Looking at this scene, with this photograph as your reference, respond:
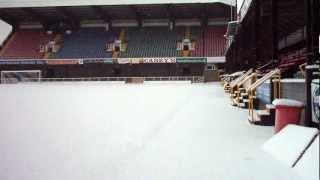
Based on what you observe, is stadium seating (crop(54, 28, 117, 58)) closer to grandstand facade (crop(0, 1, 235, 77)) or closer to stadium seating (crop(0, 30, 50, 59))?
grandstand facade (crop(0, 1, 235, 77))

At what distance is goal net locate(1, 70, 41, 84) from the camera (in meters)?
34.4

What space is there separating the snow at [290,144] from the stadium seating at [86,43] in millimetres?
32797

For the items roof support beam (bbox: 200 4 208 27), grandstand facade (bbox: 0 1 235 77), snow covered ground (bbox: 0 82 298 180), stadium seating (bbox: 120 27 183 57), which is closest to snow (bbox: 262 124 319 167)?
snow covered ground (bbox: 0 82 298 180)

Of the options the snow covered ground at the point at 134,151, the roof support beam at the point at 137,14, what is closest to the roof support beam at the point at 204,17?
the roof support beam at the point at 137,14

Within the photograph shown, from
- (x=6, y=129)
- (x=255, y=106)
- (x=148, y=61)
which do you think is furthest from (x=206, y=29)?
(x=6, y=129)

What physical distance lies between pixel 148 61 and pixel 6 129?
29673 millimetres

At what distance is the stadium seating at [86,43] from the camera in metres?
36.3

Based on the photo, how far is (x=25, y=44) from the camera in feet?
129

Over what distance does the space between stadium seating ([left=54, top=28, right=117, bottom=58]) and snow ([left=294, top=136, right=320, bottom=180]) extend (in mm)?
33609

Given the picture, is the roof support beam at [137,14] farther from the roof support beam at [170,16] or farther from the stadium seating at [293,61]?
the stadium seating at [293,61]

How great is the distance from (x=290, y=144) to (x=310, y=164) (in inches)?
26.9

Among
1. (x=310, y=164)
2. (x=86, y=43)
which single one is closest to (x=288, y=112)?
(x=310, y=164)

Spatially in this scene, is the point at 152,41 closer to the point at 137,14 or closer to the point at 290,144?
the point at 137,14

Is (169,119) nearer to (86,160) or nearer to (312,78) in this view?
(312,78)
